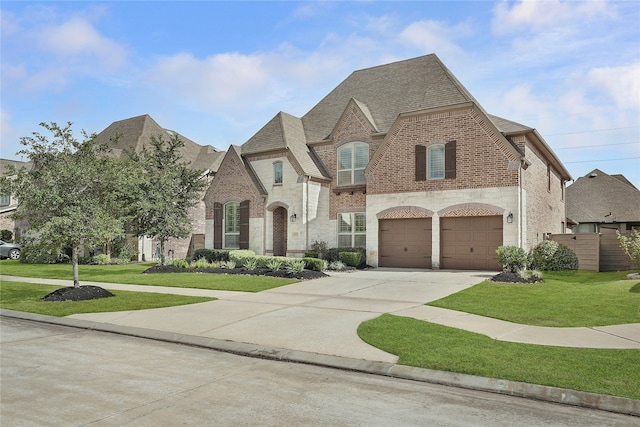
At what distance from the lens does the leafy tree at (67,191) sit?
524 inches

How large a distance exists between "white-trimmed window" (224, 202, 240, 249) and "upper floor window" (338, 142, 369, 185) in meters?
6.82

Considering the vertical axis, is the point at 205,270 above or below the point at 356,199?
below

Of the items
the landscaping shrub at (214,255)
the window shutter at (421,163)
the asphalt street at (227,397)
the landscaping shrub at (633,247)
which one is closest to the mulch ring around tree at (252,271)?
the landscaping shrub at (214,255)

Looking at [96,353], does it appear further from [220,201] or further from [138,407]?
[220,201]

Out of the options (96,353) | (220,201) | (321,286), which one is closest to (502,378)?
(96,353)

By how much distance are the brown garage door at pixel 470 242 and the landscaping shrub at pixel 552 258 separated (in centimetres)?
180

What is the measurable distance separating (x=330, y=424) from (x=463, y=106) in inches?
756

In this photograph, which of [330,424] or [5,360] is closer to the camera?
[330,424]

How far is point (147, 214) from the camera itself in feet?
74.1

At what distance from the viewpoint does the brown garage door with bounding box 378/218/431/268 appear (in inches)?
891


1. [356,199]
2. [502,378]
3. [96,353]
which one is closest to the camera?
[502,378]

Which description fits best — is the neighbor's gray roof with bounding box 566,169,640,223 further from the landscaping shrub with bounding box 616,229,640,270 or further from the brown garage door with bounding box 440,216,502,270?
the brown garage door with bounding box 440,216,502,270

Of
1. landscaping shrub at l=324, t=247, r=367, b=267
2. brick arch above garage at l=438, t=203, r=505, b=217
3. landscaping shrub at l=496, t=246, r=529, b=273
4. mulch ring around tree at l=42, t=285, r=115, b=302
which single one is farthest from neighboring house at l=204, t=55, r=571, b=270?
mulch ring around tree at l=42, t=285, r=115, b=302

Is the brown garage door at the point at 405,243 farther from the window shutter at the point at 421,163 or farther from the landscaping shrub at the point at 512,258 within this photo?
the landscaping shrub at the point at 512,258
